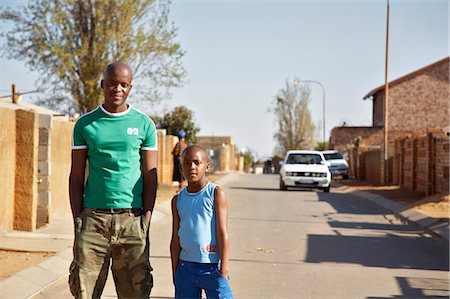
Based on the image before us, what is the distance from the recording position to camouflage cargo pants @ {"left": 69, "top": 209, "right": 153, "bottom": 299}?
5125 millimetres

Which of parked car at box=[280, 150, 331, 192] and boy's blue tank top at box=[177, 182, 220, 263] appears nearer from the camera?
boy's blue tank top at box=[177, 182, 220, 263]

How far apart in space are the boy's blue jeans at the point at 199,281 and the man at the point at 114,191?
0.26 meters

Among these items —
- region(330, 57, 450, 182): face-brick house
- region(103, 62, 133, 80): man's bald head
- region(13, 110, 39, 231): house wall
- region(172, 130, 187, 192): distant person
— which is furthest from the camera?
region(330, 57, 450, 182): face-brick house

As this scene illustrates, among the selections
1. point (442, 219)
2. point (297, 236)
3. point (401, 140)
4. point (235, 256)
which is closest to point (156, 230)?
point (297, 236)

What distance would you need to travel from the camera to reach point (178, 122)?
163 feet

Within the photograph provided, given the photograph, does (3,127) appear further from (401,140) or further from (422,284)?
(401,140)

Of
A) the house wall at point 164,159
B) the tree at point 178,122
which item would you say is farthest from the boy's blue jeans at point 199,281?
the tree at point 178,122

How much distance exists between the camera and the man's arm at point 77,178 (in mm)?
5168

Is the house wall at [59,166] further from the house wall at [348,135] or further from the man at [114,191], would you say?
the house wall at [348,135]

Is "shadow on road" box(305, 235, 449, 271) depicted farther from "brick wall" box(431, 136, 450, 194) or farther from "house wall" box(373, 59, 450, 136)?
"house wall" box(373, 59, 450, 136)

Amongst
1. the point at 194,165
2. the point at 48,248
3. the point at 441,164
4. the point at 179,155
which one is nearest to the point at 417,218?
the point at 441,164

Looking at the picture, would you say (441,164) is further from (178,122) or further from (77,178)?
(178,122)

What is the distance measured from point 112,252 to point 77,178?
0.58 m

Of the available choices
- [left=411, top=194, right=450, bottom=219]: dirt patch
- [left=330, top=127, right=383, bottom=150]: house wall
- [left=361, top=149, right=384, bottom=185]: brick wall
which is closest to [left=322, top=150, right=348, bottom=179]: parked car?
[left=361, top=149, right=384, bottom=185]: brick wall
